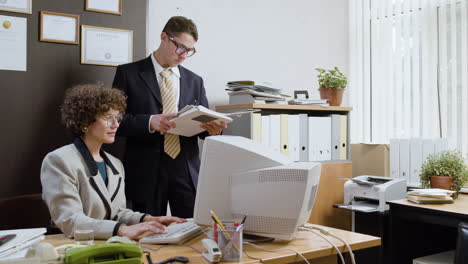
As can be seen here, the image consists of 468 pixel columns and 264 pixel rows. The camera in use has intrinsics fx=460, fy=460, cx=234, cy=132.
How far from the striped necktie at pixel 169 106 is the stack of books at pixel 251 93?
2.07ft

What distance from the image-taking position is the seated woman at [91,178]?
169 centimetres

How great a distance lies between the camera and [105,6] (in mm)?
2787

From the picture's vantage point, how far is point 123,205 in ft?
6.60

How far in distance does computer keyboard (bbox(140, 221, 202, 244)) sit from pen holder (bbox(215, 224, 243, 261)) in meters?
0.23

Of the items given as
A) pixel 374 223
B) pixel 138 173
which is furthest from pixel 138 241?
pixel 374 223

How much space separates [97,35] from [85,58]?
160mm

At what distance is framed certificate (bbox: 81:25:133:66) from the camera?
2736 mm

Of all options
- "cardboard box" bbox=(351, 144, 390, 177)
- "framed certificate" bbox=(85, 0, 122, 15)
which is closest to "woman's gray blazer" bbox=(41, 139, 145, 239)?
"framed certificate" bbox=(85, 0, 122, 15)

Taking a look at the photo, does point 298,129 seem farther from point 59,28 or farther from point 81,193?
point 81,193

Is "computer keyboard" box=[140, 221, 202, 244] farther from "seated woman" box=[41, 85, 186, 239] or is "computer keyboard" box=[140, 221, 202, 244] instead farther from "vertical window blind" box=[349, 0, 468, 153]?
"vertical window blind" box=[349, 0, 468, 153]

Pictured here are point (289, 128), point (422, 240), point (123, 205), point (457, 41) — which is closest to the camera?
point (123, 205)

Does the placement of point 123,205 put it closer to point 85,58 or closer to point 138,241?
point 138,241

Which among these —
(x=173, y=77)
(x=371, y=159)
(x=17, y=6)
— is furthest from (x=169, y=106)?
(x=371, y=159)

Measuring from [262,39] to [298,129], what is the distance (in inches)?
34.1
